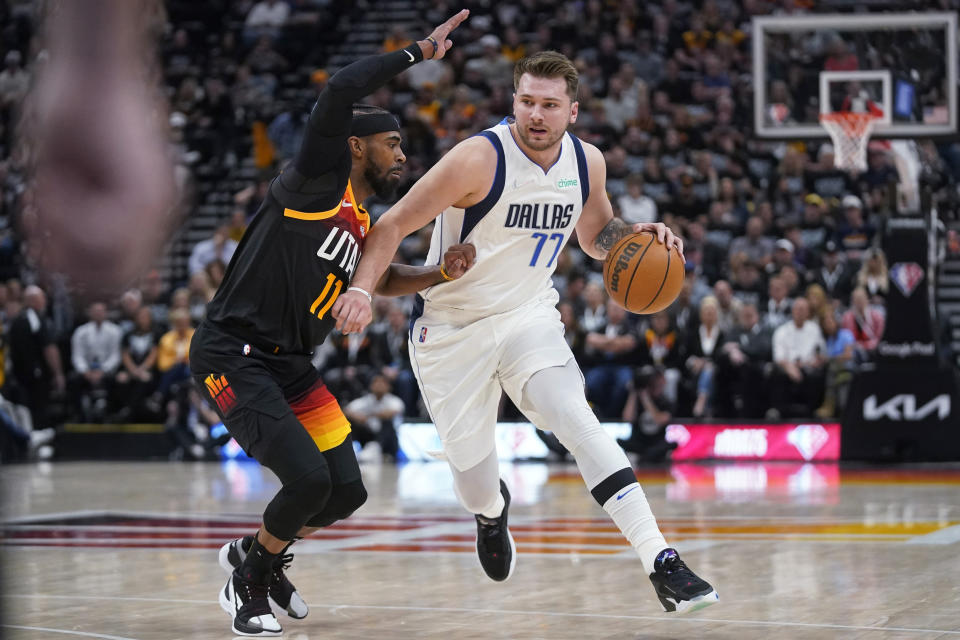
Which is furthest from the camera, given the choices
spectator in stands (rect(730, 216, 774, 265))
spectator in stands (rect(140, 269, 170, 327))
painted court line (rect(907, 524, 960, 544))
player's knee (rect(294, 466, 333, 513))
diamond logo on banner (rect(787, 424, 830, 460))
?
spectator in stands (rect(140, 269, 170, 327))

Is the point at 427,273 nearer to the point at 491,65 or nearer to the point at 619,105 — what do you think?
the point at 619,105

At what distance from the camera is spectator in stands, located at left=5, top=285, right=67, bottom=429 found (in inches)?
603

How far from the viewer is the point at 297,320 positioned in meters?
5.26


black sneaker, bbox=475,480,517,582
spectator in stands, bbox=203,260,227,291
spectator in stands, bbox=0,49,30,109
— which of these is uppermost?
spectator in stands, bbox=0,49,30,109

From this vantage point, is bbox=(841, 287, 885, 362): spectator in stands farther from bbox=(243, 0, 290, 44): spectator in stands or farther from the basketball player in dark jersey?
bbox=(243, 0, 290, 44): spectator in stands

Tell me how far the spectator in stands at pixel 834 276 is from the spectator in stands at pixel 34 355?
8972 mm

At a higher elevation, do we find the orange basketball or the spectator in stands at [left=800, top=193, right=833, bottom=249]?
the orange basketball

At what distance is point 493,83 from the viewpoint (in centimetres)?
1948

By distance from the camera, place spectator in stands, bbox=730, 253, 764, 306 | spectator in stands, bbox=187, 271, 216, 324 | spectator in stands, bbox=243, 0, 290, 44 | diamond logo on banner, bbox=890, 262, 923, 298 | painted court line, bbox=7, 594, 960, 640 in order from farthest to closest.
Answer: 1. spectator in stands, bbox=243, 0, 290, 44
2. spectator in stands, bbox=187, 271, 216, 324
3. spectator in stands, bbox=730, 253, 764, 306
4. diamond logo on banner, bbox=890, 262, 923, 298
5. painted court line, bbox=7, 594, 960, 640

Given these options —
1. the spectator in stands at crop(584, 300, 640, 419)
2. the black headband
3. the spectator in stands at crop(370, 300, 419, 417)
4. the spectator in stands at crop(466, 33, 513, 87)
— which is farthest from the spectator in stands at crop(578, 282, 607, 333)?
the black headband

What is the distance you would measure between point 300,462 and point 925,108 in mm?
9766

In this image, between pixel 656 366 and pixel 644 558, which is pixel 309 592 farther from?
pixel 656 366

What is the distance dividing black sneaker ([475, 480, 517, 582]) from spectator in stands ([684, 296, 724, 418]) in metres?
8.29

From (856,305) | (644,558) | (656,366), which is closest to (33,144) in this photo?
(644,558)
